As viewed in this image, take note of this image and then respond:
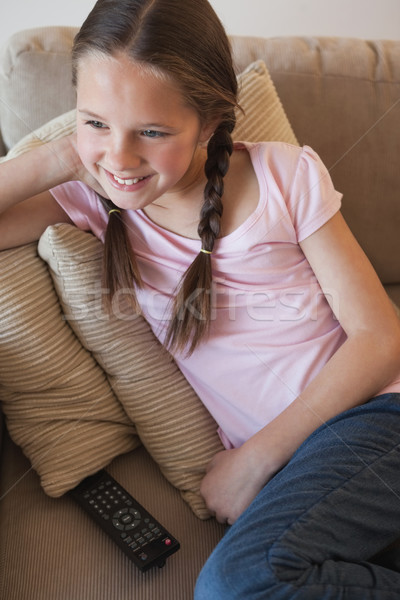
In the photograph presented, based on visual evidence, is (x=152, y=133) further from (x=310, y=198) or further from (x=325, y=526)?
(x=325, y=526)

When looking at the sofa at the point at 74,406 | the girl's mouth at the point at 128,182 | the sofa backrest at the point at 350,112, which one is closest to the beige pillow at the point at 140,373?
the sofa at the point at 74,406

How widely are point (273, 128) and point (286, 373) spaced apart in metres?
0.48

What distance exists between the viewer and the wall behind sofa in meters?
1.59

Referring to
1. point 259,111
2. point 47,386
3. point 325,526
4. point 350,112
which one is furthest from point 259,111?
point 325,526

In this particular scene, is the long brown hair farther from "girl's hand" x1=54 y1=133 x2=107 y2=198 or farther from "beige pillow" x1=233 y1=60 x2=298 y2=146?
"beige pillow" x1=233 y1=60 x2=298 y2=146

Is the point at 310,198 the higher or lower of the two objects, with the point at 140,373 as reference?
higher

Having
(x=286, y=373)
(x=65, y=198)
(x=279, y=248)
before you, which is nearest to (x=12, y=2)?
(x=65, y=198)

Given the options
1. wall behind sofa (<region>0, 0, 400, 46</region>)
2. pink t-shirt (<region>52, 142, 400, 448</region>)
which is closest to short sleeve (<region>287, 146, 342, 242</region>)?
pink t-shirt (<region>52, 142, 400, 448</region>)

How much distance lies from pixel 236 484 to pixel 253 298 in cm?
30

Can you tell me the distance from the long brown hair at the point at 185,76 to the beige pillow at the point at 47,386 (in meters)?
0.11

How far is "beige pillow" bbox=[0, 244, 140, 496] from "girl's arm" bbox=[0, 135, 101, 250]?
1.2 inches

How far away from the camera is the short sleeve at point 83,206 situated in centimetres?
109

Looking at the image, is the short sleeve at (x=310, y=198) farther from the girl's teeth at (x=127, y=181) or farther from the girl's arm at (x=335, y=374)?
the girl's teeth at (x=127, y=181)

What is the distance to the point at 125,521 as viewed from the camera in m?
0.97
